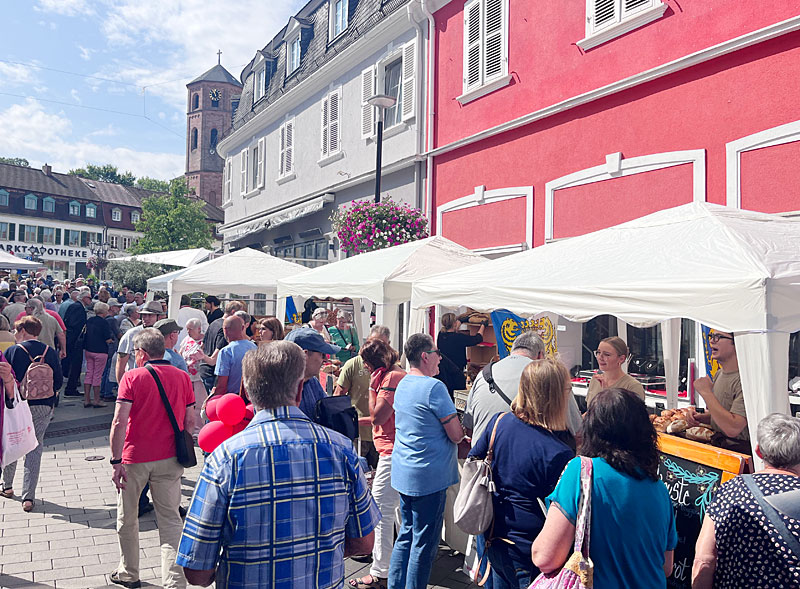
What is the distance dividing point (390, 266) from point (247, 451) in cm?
608

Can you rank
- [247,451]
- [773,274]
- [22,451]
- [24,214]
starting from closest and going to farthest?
[247,451] < [773,274] < [22,451] < [24,214]

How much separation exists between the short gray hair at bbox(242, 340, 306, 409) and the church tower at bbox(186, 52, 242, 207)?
66.1m

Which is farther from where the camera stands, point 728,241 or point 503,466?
point 728,241

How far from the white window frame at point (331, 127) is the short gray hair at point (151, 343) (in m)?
13.2

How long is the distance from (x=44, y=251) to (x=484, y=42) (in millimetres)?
62707

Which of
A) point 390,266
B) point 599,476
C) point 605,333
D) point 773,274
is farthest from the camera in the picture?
point 605,333

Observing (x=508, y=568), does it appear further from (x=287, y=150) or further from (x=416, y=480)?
(x=287, y=150)

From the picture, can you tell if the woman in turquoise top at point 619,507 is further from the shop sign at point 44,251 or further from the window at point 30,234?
the window at point 30,234

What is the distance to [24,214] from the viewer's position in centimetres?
6138

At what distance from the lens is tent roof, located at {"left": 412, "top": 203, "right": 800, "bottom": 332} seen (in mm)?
3426

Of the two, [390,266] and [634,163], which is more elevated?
[634,163]

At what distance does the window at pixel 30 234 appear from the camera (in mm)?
61625

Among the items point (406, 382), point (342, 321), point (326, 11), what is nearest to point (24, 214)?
point (326, 11)

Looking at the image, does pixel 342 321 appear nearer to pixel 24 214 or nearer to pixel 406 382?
pixel 406 382
